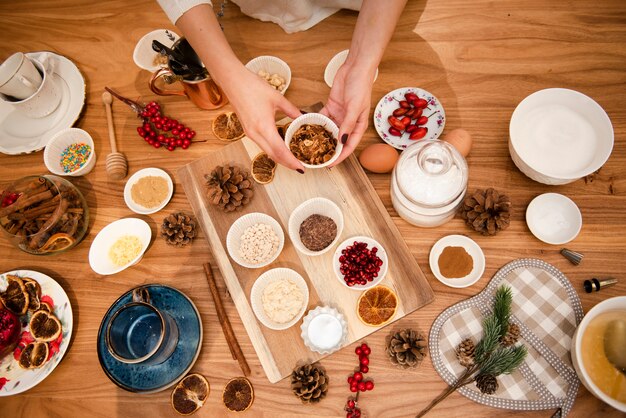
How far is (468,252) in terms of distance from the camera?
1.20 m

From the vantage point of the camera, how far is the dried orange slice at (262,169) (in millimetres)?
1324

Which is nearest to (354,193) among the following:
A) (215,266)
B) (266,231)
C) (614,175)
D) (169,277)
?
(266,231)

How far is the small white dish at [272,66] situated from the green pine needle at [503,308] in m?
0.97

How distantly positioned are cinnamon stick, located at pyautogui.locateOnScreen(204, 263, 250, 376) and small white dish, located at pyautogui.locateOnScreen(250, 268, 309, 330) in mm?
116

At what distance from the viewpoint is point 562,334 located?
111 cm

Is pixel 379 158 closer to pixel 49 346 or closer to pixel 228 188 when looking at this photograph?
pixel 228 188

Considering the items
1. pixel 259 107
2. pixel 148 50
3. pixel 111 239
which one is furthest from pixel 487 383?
pixel 148 50

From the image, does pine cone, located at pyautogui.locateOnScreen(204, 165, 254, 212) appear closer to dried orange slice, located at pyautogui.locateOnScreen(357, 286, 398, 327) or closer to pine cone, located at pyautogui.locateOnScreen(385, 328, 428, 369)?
dried orange slice, located at pyautogui.locateOnScreen(357, 286, 398, 327)

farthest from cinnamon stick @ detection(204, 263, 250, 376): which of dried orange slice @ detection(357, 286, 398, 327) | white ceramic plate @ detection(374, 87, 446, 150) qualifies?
white ceramic plate @ detection(374, 87, 446, 150)

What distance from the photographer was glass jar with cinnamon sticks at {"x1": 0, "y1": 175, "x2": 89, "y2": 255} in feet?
4.04

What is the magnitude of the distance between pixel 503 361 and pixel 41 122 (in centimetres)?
178

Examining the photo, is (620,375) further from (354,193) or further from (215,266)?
(215,266)

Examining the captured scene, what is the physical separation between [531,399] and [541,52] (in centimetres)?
116

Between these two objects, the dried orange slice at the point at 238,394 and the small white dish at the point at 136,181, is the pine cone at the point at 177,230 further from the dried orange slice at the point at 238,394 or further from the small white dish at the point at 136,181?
the dried orange slice at the point at 238,394
